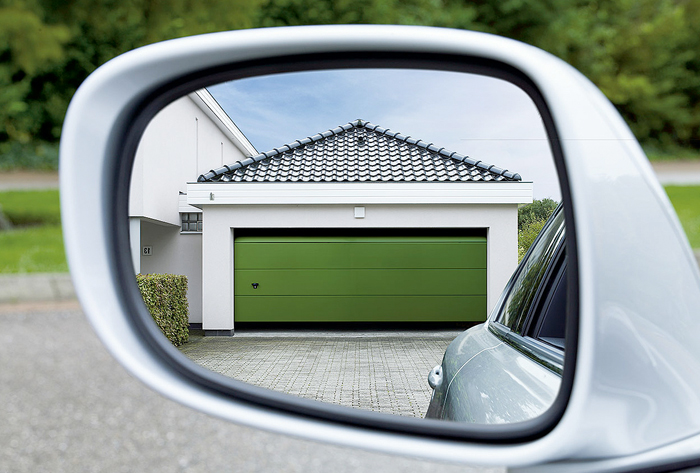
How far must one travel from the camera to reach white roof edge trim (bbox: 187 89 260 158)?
1.00 meters

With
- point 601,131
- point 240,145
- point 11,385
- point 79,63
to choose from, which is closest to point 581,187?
point 601,131

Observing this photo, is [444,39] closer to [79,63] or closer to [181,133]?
[181,133]

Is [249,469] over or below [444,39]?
below

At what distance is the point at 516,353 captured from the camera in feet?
3.82

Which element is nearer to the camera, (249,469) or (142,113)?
(142,113)

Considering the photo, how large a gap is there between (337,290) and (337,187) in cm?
17

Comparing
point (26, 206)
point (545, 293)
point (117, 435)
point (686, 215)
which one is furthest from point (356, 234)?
point (26, 206)

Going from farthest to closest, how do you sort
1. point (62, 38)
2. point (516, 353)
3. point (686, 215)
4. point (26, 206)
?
point (62, 38), point (26, 206), point (686, 215), point (516, 353)

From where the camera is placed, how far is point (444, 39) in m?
0.84

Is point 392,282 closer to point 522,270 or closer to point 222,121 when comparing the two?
point 522,270

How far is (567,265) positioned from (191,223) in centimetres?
65

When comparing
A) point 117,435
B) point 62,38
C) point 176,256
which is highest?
point 62,38

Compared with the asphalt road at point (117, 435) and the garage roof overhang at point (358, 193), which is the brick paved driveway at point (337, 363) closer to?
the garage roof overhang at point (358, 193)

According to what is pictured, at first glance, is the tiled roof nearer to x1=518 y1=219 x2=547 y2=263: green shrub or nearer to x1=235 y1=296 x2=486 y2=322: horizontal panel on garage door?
x1=518 y1=219 x2=547 y2=263: green shrub
